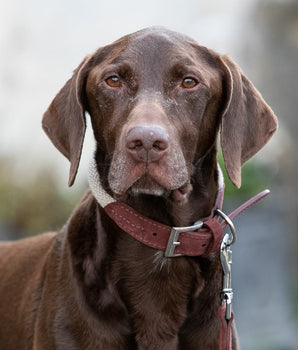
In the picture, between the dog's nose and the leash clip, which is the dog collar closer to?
the leash clip

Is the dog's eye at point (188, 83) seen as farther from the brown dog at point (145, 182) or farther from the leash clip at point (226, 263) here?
the leash clip at point (226, 263)

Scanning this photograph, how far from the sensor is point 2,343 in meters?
4.86

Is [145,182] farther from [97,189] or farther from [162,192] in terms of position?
[97,189]

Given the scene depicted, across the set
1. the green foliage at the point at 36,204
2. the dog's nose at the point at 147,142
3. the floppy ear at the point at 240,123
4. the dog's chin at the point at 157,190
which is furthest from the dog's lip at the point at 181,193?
the green foliage at the point at 36,204

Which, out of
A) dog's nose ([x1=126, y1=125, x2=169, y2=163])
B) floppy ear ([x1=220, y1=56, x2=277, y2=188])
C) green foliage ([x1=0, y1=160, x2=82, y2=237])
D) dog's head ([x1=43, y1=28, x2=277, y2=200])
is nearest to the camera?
dog's nose ([x1=126, y1=125, x2=169, y2=163])

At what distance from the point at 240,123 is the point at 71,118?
85cm

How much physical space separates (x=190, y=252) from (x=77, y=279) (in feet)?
1.87

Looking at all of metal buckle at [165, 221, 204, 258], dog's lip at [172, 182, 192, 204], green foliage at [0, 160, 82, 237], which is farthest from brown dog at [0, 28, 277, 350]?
green foliage at [0, 160, 82, 237]

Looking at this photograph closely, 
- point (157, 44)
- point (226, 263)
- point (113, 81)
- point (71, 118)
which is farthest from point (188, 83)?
point (226, 263)

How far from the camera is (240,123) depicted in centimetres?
421

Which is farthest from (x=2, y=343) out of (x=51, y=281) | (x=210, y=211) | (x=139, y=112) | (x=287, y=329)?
(x=287, y=329)

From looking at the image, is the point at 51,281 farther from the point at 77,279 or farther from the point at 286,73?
the point at 286,73

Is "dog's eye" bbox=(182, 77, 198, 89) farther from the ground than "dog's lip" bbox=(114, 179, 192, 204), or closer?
farther from the ground

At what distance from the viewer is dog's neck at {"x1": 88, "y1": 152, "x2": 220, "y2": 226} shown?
414cm
